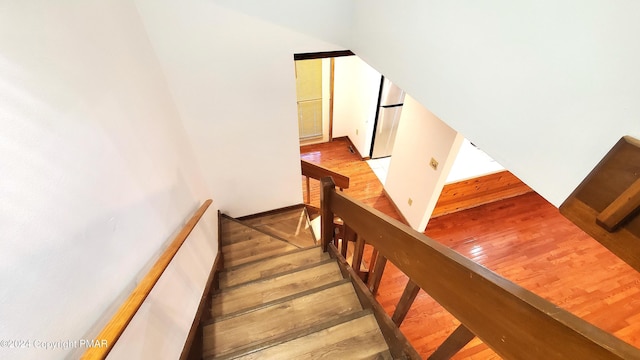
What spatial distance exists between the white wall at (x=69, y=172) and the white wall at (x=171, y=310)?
0.61 ft

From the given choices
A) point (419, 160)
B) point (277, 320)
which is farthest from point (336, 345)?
point (419, 160)

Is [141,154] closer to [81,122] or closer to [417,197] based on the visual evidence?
[81,122]

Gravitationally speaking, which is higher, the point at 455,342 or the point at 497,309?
the point at 497,309

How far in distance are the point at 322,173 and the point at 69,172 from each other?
93.5 inches

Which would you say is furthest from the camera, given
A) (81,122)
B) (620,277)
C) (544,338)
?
(620,277)

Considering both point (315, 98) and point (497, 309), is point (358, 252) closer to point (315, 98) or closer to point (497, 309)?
point (497, 309)

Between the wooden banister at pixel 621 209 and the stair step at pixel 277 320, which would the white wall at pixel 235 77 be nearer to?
the stair step at pixel 277 320

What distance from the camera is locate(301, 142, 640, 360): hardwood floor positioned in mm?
2740

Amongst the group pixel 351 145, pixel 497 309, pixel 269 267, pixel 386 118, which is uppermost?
pixel 497 309

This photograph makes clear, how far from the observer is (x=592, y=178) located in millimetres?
780

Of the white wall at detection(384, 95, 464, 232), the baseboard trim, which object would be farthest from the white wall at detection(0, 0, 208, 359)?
the baseboard trim

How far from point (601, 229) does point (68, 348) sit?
169cm

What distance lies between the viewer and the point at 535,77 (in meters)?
0.90

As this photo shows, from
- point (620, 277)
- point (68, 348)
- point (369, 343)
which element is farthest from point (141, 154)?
point (620, 277)
